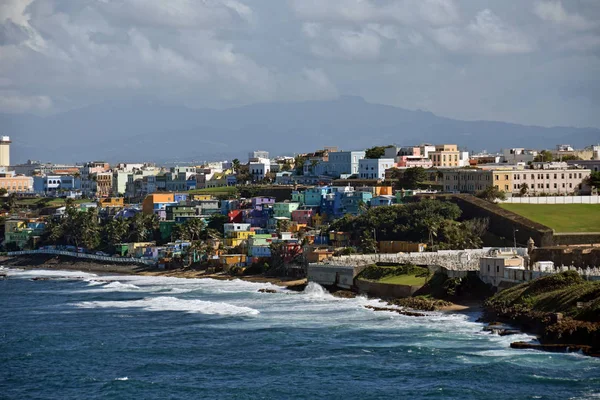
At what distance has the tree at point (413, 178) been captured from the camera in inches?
4717

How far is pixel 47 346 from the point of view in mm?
59531

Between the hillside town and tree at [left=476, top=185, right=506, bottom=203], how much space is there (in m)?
0.10

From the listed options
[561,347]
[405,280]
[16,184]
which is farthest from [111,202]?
[561,347]

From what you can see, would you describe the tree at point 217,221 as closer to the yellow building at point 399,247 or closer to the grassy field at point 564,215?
the yellow building at point 399,247

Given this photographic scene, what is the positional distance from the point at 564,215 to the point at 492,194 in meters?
8.77

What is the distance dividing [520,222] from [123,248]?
148 feet

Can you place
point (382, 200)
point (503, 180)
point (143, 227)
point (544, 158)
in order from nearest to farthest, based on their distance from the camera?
point (503, 180) → point (382, 200) → point (143, 227) → point (544, 158)

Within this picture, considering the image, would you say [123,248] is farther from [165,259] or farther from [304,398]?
[304,398]

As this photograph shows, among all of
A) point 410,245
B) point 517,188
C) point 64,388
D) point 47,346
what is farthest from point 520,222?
point 64,388

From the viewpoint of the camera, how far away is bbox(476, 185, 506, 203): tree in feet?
340

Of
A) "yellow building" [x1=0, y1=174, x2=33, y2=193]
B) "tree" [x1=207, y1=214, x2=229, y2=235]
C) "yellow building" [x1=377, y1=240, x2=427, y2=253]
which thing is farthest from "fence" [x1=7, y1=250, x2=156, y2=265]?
"yellow building" [x1=0, y1=174, x2=33, y2=193]

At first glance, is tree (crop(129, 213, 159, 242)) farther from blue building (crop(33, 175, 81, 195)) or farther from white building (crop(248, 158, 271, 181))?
blue building (crop(33, 175, 81, 195))

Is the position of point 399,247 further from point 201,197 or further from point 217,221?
point 201,197

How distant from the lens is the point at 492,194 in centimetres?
10375
